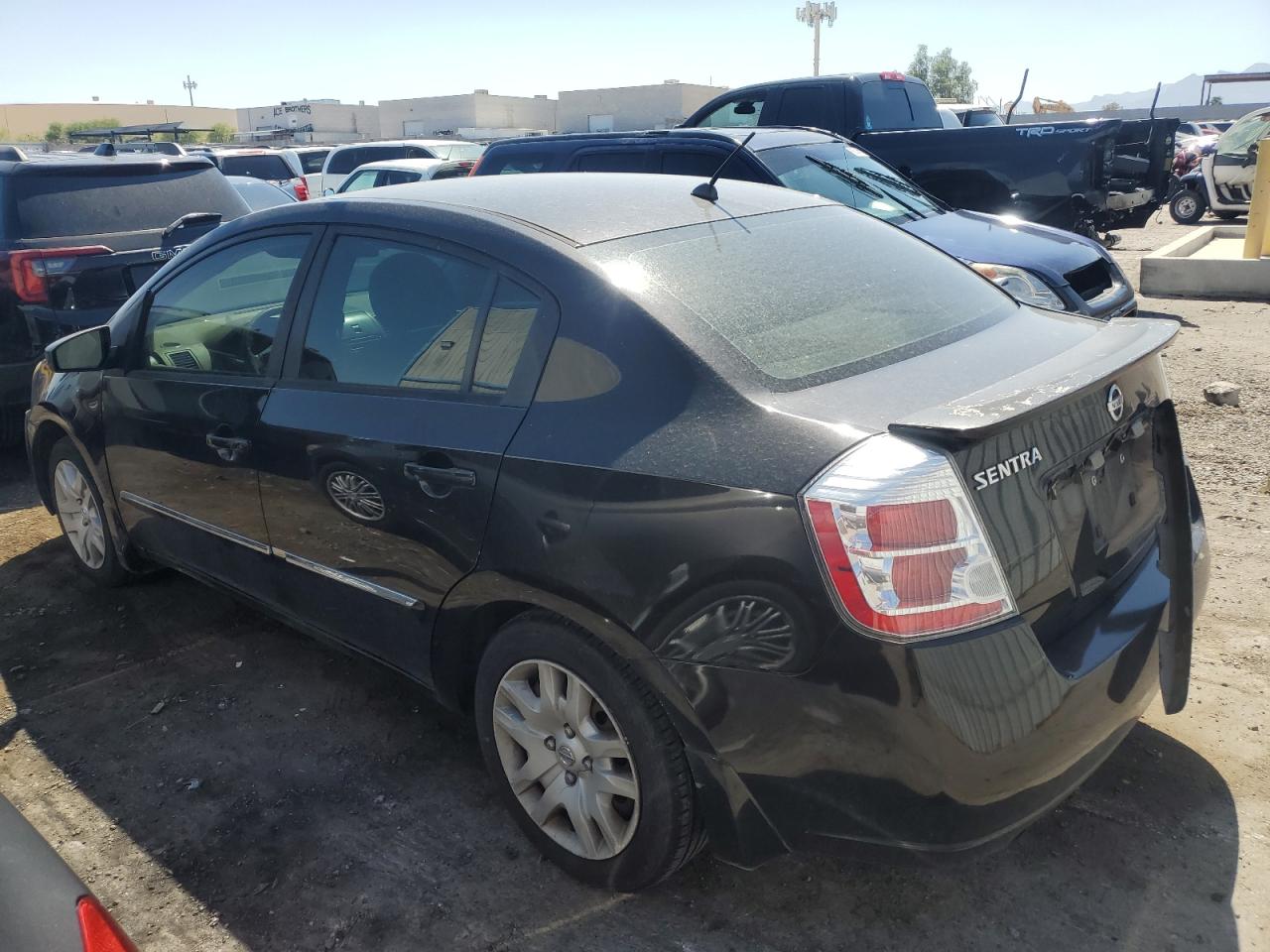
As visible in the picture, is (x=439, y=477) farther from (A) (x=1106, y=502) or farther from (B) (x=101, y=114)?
(B) (x=101, y=114)

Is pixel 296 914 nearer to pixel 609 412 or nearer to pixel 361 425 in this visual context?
pixel 361 425

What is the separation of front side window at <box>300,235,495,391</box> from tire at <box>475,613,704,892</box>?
771 millimetres

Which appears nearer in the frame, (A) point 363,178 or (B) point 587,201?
(B) point 587,201

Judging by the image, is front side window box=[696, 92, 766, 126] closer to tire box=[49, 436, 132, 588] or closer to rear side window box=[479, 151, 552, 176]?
rear side window box=[479, 151, 552, 176]

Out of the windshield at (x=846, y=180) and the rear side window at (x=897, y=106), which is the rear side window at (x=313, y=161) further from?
the windshield at (x=846, y=180)

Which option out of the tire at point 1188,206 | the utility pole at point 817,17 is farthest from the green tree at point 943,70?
the tire at point 1188,206

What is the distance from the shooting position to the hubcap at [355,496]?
9.78ft

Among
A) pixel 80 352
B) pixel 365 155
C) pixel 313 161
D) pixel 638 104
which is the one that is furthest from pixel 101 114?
pixel 80 352

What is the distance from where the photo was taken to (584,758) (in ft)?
8.61

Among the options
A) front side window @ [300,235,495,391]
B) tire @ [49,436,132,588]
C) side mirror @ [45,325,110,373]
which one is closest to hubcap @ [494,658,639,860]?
front side window @ [300,235,495,391]

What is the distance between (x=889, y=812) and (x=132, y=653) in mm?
3226

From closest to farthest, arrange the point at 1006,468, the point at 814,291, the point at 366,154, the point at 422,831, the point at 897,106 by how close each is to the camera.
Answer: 1. the point at 1006,468
2. the point at 814,291
3. the point at 422,831
4. the point at 897,106
5. the point at 366,154

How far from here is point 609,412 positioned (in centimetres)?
248

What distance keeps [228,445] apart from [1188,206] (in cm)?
1967
